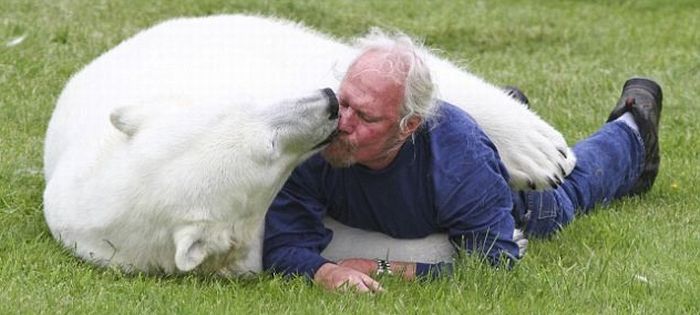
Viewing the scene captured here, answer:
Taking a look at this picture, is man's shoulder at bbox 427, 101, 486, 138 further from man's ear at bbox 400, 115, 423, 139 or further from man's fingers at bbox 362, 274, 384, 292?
man's fingers at bbox 362, 274, 384, 292

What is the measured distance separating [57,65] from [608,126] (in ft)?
14.2

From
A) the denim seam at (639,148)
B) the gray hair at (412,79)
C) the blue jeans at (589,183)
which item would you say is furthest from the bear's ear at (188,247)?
the denim seam at (639,148)

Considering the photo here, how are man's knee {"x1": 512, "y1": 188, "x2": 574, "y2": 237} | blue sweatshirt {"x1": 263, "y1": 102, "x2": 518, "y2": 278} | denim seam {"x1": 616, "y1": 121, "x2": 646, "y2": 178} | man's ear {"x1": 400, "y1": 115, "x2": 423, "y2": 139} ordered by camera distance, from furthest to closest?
denim seam {"x1": 616, "y1": 121, "x2": 646, "y2": 178} < man's knee {"x1": 512, "y1": 188, "x2": 574, "y2": 237} < blue sweatshirt {"x1": 263, "y1": 102, "x2": 518, "y2": 278} < man's ear {"x1": 400, "y1": 115, "x2": 423, "y2": 139}

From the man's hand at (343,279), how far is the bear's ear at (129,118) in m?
0.80

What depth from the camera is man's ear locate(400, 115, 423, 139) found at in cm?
430

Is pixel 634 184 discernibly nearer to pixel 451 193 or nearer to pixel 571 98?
pixel 451 193

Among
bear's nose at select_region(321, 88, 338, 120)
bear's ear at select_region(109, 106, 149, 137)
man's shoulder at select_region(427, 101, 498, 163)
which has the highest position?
bear's nose at select_region(321, 88, 338, 120)

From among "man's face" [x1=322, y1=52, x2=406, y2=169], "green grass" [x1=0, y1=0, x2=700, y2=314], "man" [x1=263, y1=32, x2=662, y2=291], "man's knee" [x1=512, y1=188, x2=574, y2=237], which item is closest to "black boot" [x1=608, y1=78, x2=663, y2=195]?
"green grass" [x1=0, y1=0, x2=700, y2=314]

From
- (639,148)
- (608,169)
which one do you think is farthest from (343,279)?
(639,148)

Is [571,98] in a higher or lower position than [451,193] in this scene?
lower

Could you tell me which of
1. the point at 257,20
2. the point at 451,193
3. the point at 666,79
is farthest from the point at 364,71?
the point at 666,79

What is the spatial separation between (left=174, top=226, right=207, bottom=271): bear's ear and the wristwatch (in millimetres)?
679

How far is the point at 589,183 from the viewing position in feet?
17.9

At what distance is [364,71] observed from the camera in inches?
169
